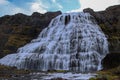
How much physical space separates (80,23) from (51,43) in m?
12.1

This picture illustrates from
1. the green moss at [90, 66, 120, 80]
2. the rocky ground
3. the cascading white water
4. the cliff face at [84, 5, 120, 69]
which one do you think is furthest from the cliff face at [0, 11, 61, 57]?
the green moss at [90, 66, 120, 80]

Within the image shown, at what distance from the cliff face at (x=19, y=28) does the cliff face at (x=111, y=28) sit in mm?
16464

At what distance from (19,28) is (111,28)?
3297 cm

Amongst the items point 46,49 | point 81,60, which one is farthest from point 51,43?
point 81,60

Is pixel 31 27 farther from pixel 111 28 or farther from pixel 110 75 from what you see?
pixel 110 75

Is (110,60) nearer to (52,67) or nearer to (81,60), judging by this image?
(81,60)

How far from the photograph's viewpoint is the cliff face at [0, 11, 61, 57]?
84.0m

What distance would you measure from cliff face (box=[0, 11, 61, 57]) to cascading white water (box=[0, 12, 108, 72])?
9.76 metres

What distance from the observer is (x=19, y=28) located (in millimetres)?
96000

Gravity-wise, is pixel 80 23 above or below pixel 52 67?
above

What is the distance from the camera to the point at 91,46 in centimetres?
6147

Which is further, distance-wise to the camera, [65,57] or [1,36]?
Result: [1,36]

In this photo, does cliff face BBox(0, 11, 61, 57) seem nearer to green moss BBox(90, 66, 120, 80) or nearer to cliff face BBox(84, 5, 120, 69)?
cliff face BBox(84, 5, 120, 69)

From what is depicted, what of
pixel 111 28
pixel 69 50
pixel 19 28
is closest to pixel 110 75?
pixel 69 50
